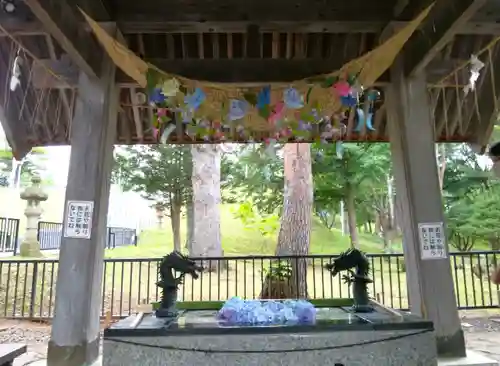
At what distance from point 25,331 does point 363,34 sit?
5279mm

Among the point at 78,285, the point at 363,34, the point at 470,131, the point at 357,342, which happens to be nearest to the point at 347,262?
the point at 357,342

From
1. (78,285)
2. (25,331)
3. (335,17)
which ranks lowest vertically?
(25,331)

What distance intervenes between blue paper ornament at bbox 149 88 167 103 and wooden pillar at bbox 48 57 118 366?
438mm

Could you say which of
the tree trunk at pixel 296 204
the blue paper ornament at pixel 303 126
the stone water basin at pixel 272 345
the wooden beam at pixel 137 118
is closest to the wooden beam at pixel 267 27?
the blue paper ornament at pixel 303 126

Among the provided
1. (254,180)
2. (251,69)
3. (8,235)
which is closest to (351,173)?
(254,180)

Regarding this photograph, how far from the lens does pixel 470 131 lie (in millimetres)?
4609

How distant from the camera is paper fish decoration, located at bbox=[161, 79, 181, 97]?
3.00 m

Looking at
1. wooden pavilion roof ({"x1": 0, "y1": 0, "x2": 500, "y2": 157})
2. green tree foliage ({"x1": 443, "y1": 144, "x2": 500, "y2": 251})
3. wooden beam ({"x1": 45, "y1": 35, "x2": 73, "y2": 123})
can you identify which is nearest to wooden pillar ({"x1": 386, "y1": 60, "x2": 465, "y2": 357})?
wooden pavilion roof ({"x1": 0, "y1": 0, "x2": 500, "y2": 157})

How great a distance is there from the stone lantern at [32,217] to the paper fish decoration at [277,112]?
7747mm

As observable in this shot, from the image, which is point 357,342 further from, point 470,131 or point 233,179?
point 233,179

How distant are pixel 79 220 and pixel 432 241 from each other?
2.69m

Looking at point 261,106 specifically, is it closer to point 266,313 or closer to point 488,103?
point 266,313

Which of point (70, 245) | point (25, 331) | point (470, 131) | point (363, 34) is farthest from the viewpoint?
point (25, 331)

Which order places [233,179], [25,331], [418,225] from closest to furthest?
[418,225] → [25,331] → [233,179]
